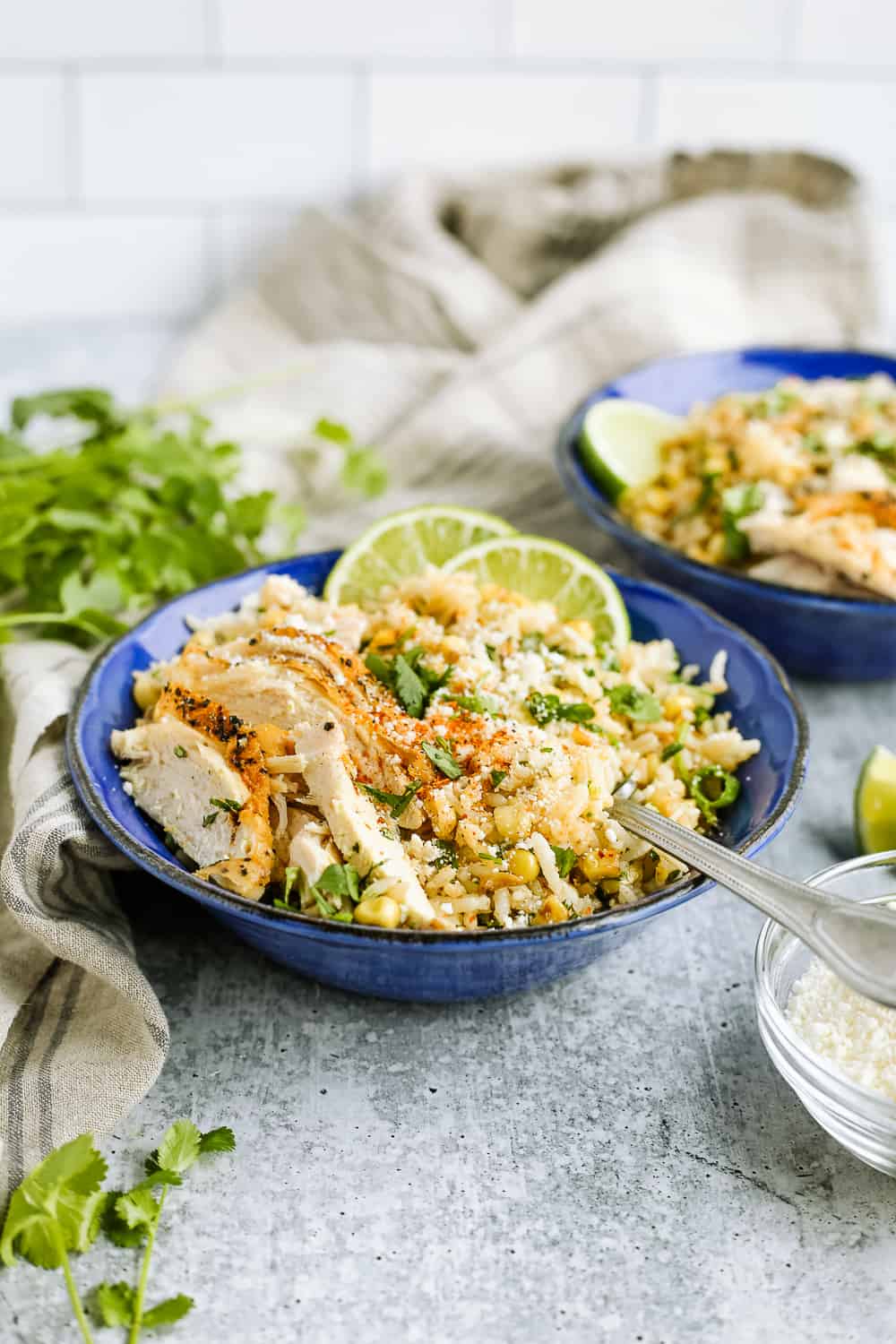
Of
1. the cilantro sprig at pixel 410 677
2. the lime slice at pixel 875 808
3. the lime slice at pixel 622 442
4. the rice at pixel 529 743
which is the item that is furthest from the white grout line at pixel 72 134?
the lime slice at pixel 875 808

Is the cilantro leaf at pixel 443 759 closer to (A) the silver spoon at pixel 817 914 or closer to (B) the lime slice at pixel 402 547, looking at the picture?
(A) the silver spoon at pixel 817 914

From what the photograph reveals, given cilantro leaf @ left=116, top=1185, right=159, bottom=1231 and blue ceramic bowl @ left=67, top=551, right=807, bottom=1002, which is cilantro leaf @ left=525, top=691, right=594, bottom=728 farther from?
cilantro leaf @ left=116, top=1185, right=159, bottom=1231

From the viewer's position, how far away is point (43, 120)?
143 inches

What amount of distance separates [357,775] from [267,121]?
2.64 metres

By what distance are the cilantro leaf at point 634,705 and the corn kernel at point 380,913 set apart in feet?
1.87

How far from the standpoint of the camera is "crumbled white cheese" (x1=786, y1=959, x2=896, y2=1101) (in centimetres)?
160

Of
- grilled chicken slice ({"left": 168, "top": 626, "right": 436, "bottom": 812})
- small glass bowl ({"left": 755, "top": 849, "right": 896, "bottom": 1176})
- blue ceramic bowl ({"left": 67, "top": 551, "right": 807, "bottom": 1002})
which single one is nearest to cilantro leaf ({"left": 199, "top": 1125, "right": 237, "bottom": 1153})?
blue ceramic bowl ({"left": 67, "top": 551, "right": 807, "bottom": 1002})

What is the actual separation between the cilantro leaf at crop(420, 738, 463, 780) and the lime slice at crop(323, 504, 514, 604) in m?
0.54

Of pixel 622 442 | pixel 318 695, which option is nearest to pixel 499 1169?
pixel 318 695

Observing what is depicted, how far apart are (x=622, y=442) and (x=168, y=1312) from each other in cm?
201

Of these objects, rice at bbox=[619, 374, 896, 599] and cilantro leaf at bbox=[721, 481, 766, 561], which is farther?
cilantro leaf at bbox=[721, 481, 766, 561]

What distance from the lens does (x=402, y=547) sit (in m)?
2.40

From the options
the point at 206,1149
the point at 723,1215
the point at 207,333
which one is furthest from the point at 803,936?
the point at 207,333

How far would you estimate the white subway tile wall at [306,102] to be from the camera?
3.62 meters
